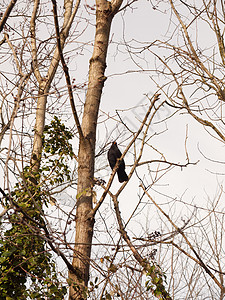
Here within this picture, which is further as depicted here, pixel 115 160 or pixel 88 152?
pixel 115 160

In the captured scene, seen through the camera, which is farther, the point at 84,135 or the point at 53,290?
the point at 84,135

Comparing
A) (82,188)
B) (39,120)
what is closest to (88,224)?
(82,188)

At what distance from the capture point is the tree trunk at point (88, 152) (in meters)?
3.06

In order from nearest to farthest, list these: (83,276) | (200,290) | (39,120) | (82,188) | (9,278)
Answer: (83,276), (82,188), (9,278), (200,290), (39,120)

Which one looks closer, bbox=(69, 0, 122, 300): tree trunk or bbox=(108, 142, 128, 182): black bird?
bbox=(69, 0, 122, 300): tree trunk

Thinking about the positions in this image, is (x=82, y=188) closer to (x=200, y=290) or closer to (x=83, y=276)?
(x=83, y=276)

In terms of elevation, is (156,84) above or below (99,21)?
below

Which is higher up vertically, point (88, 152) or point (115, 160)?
point (115, 160)

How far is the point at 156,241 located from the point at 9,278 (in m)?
1.85

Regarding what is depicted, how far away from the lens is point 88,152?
11.3ft

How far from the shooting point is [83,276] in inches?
121

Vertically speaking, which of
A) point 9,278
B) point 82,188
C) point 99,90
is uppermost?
point 99,90

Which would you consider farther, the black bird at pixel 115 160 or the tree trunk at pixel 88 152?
the black bird at pixel 115 160

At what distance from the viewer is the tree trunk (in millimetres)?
3062
